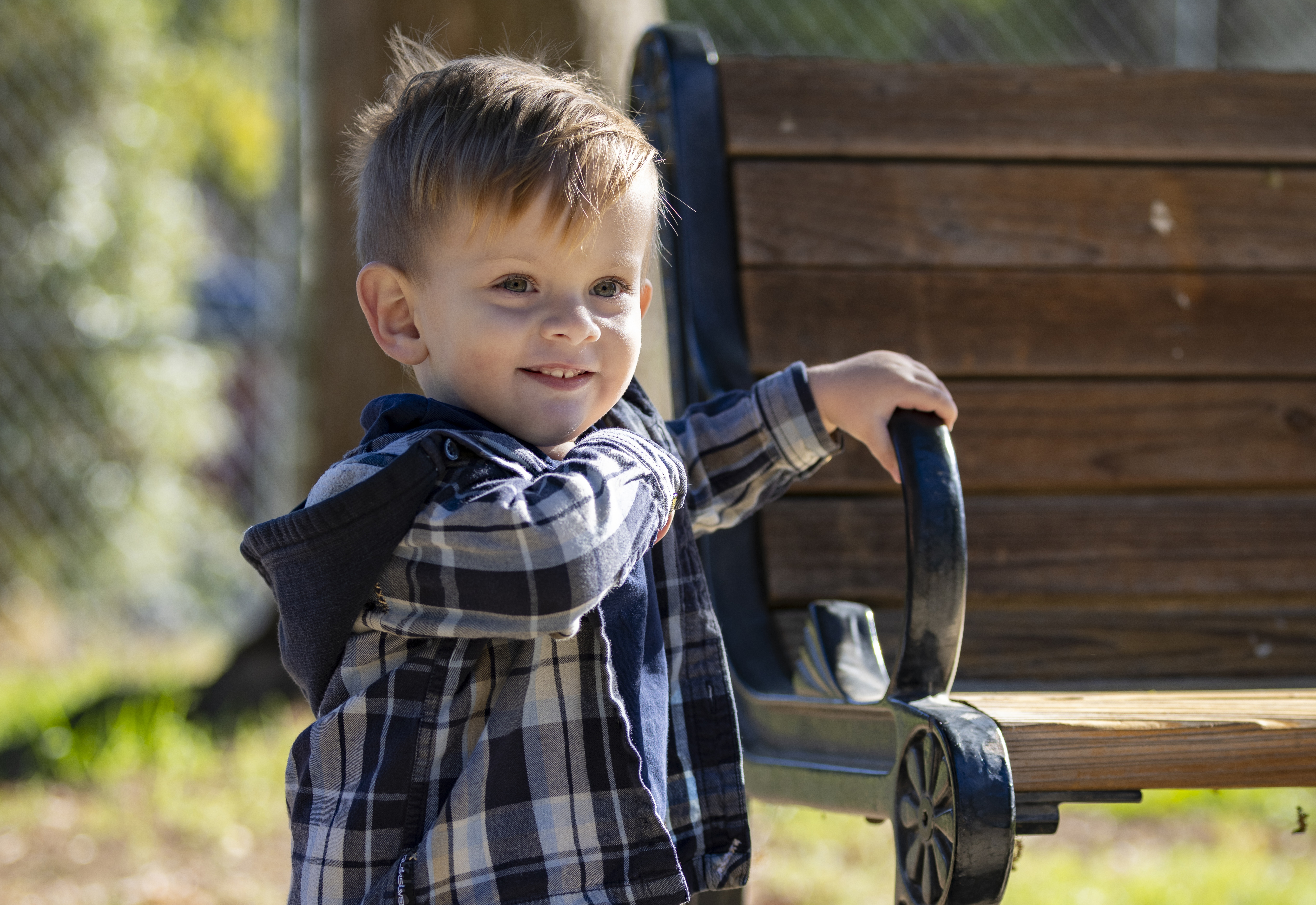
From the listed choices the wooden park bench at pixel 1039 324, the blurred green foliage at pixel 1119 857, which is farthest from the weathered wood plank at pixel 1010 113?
the blurred green foliage at pixel 1119 857

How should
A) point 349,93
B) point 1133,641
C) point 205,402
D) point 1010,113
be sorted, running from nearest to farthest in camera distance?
point 1133,641
point 1010,113
point 349,93
point 205,402

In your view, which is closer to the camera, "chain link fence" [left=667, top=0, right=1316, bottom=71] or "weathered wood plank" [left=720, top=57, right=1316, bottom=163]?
"weathered wood plank" [left=720, top=57, right=1316, bottom=163]

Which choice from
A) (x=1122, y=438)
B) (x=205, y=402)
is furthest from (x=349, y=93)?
(x=205, y=402)

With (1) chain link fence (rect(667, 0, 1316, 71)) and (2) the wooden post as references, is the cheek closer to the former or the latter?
(2) the wooden post

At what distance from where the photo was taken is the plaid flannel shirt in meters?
1.07

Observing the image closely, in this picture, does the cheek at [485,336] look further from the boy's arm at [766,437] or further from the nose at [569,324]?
the boy's arm at [766,437]

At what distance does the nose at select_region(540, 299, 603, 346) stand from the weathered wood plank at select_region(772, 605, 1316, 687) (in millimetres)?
855

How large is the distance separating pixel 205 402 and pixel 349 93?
9.45 feet

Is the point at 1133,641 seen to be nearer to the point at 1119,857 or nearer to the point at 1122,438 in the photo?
the point at 1122,438

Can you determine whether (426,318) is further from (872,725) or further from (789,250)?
(789,250)

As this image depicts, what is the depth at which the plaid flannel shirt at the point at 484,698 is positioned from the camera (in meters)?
1.07

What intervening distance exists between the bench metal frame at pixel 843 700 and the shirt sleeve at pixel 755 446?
0.18m

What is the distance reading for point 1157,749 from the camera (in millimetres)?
1115

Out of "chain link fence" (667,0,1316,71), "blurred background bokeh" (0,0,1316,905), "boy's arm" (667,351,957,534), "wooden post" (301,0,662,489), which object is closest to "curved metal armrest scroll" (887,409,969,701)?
"boy's arm" (667,351,957,534)
